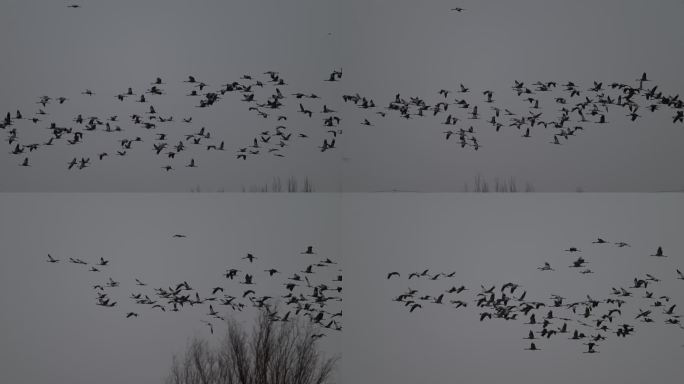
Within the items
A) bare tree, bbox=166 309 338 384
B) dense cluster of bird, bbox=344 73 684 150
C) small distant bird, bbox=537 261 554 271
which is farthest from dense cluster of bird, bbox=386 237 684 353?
bare tree, bbox=166 309 338 384

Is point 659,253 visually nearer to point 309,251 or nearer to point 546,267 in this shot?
point 546,267

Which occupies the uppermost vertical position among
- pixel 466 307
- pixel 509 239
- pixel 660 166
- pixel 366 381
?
pixel 660 166

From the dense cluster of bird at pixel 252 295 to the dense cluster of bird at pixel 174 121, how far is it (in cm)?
50

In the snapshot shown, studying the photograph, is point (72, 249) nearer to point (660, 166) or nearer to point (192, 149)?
point (192, 149)

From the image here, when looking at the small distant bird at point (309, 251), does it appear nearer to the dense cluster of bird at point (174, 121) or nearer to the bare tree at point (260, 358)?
the bare tree at point (260, 358)

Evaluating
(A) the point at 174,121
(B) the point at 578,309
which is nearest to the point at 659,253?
(B) the point at 578,309

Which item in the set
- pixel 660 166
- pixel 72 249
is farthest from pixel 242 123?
pixel 660 166

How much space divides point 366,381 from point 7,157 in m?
2.33

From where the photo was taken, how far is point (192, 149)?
4.13m

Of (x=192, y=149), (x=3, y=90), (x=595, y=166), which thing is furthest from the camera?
(x=192, y=149)

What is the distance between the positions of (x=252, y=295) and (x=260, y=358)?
1.24ft

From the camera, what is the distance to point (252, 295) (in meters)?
4.37

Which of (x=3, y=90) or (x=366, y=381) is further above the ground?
(x=3, y=90)

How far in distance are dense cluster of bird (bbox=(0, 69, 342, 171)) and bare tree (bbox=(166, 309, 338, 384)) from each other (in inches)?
38.4
